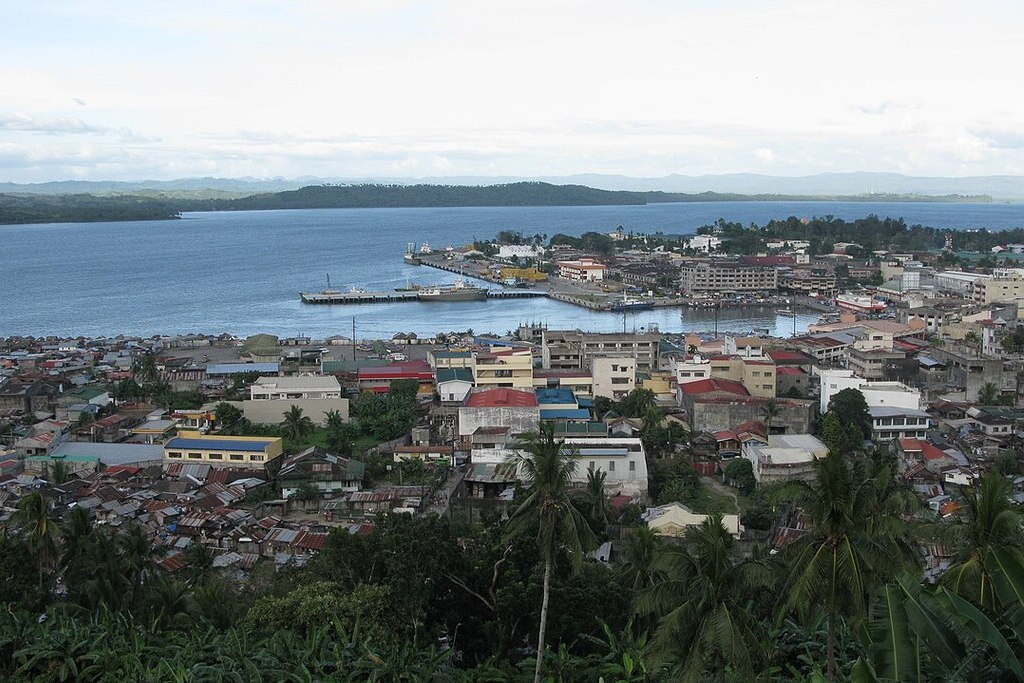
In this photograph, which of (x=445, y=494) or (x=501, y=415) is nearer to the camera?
(x=445, y=494)

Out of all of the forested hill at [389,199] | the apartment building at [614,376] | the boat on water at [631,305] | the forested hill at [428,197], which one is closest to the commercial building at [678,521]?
the apartment building at [614,376]

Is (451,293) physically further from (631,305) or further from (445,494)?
(445,494)

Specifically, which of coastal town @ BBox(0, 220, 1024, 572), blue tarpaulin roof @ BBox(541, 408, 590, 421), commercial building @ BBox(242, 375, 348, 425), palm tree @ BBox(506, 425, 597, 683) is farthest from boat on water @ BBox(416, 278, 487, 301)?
palm tree @ BBox(506, 425, 597, 683)

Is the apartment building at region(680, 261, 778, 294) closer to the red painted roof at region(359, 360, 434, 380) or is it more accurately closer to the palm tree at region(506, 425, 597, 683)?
the red painted roof at region(359, 360, 434, 380)

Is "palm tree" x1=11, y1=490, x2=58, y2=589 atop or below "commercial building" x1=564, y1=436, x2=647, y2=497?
atop

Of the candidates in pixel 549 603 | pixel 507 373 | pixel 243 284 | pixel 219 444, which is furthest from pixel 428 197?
pixel 549 603

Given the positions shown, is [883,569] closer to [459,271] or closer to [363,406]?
[363,406]
